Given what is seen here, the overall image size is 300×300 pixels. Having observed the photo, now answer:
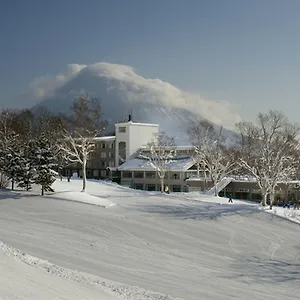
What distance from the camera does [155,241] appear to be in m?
22.3

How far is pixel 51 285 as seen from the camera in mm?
12266

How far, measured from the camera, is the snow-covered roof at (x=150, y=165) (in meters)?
56.1

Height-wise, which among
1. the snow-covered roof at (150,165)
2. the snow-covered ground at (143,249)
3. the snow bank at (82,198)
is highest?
the snow-covered roof at (150,165)

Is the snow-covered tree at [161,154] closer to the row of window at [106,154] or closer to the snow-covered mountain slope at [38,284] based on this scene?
the row of window at [106,154]

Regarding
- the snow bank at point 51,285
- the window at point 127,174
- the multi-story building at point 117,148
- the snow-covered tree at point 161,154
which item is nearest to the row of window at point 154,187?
the window at point 127,174

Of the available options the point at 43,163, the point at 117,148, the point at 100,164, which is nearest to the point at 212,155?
the point at 43,163

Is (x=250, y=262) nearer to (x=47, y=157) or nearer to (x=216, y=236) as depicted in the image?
(x=216, y=236)

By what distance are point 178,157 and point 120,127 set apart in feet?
45.8

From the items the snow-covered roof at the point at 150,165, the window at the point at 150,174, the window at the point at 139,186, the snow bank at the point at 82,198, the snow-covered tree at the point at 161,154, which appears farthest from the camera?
the window at the point at 139,186

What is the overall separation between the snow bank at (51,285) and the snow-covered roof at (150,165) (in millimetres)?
40518

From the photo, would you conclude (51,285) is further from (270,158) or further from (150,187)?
(150,187)

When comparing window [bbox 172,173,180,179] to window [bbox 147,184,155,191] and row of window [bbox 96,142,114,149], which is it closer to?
window [bbox 147,184,155,191]

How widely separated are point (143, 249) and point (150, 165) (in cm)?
3824

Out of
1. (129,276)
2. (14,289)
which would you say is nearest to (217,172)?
(129,276)
